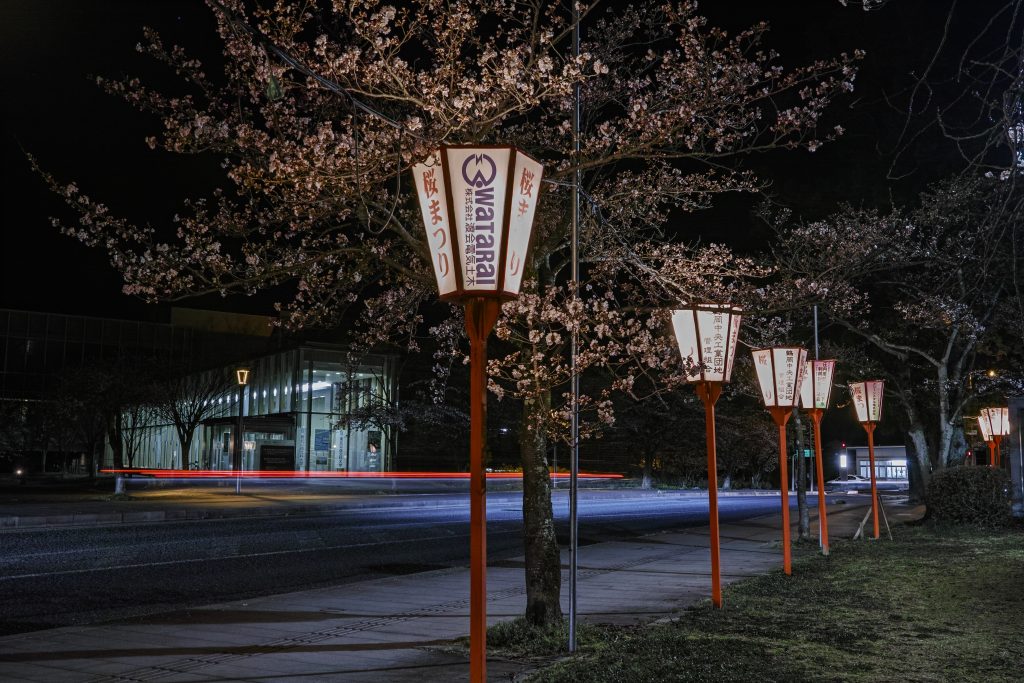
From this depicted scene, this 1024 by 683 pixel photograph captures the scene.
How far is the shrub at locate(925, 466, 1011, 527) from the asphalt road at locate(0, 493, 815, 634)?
7172 millimetres

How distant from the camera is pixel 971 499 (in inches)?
959

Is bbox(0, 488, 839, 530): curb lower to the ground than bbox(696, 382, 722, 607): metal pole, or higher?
lower

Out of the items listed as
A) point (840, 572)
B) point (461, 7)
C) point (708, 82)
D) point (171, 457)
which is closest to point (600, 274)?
point (708, 82)

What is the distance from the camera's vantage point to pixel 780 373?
15195 mm

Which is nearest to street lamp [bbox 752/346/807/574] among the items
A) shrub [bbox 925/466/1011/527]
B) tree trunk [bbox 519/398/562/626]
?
tree trunk [bbox 519/398/562/626]

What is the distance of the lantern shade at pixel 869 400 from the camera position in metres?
22.2

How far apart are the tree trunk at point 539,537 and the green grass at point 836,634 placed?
546mm

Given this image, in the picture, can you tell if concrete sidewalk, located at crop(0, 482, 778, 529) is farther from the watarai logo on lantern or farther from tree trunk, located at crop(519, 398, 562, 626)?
the watarai logo on lantern

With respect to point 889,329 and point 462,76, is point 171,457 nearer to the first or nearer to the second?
point 889,329

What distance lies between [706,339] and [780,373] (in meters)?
4.69

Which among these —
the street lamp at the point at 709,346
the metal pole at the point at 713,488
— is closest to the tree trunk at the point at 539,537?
the metal pole at the point at 713,488

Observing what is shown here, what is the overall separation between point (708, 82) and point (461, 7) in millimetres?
2810

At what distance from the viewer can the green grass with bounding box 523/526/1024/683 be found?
23.3ft

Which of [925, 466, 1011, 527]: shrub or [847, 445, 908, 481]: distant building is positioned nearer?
[925, 466, 1011, 527]: shrub
